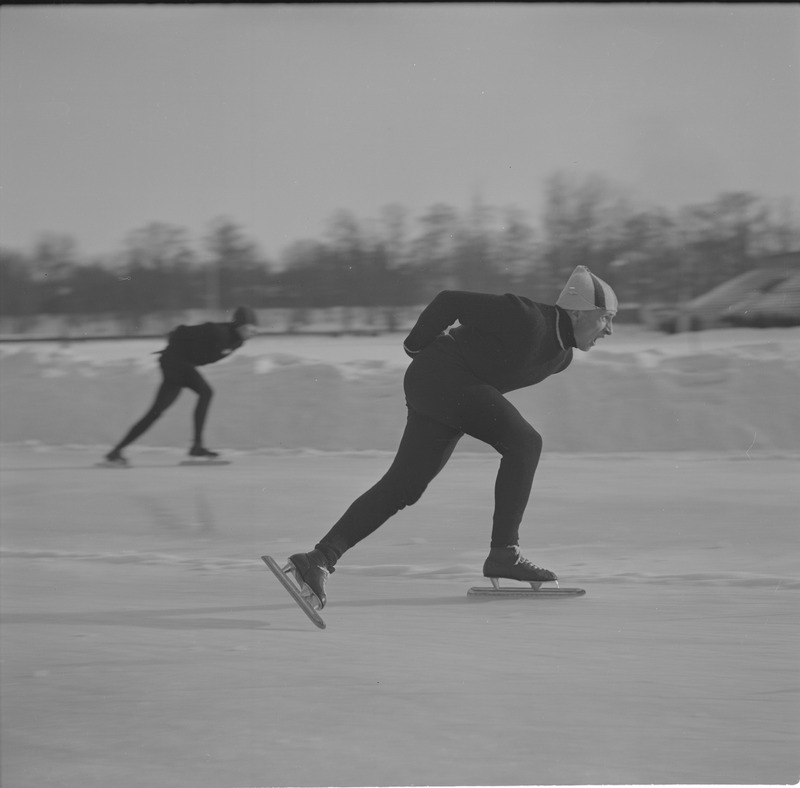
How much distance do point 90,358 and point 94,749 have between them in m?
1.87

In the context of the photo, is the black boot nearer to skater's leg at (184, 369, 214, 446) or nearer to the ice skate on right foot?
skater's leg at (184, 369, 214, 446)

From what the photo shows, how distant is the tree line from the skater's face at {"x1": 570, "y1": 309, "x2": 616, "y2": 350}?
0.28 metres

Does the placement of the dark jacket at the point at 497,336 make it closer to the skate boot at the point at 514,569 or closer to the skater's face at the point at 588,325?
the skater's face at the point at 588,325

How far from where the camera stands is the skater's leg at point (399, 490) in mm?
Result: 3984

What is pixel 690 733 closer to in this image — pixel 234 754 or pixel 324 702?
pixel 324 702

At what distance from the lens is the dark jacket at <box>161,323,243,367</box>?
14.5 ft

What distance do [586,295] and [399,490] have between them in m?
0.86

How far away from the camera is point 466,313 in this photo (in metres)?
3.91

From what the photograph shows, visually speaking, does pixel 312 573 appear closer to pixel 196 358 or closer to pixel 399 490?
pixel 399 490

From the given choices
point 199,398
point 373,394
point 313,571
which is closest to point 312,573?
point 313,571

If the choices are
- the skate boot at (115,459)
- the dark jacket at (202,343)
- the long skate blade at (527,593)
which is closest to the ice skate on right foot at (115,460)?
the skate boot at (115,459)

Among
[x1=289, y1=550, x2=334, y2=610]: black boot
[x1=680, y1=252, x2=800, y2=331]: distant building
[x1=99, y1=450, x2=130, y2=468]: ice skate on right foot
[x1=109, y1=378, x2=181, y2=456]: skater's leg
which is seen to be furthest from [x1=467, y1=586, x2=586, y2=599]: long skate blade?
[x1=99, y1=450, x2=130, y2=468]: ice skate on right foot

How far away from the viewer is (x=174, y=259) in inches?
174

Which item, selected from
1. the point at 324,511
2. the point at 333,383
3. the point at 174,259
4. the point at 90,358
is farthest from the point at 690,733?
the point at 90,358
